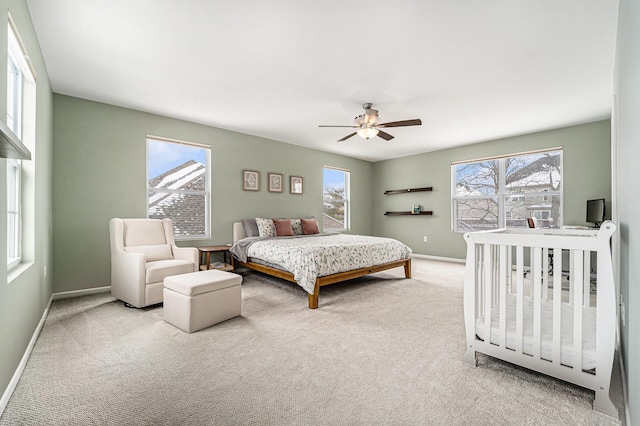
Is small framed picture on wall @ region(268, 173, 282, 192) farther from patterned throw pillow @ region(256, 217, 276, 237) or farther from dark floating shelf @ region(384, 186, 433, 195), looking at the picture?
dark floating shelf @ region(384, 186, 433, 195)

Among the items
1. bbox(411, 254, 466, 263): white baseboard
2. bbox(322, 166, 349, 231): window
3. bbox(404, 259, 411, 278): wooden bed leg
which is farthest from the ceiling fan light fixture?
bbox(411, 254, 466, 263): white baseboard

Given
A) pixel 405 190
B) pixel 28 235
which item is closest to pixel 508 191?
pixel 405 190

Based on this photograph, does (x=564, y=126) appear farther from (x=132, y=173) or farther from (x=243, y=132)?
(x=132, y=173)

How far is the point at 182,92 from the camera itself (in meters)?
3.65

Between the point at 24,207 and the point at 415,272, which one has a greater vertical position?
the point at 24,207

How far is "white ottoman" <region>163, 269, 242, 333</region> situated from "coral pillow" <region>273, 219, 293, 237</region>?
215 centimetres

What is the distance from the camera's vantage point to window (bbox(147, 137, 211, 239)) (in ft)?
14.7

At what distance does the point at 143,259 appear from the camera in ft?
10.5

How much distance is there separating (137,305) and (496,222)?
20.4 feet

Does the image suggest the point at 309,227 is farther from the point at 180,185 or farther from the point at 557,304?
the point at 557,304

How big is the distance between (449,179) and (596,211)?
265 cm

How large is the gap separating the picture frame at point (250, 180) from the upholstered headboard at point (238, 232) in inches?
27.0

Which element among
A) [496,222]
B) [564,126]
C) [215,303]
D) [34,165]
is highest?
[564,126]

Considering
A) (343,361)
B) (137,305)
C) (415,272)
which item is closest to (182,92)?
(137,305)
